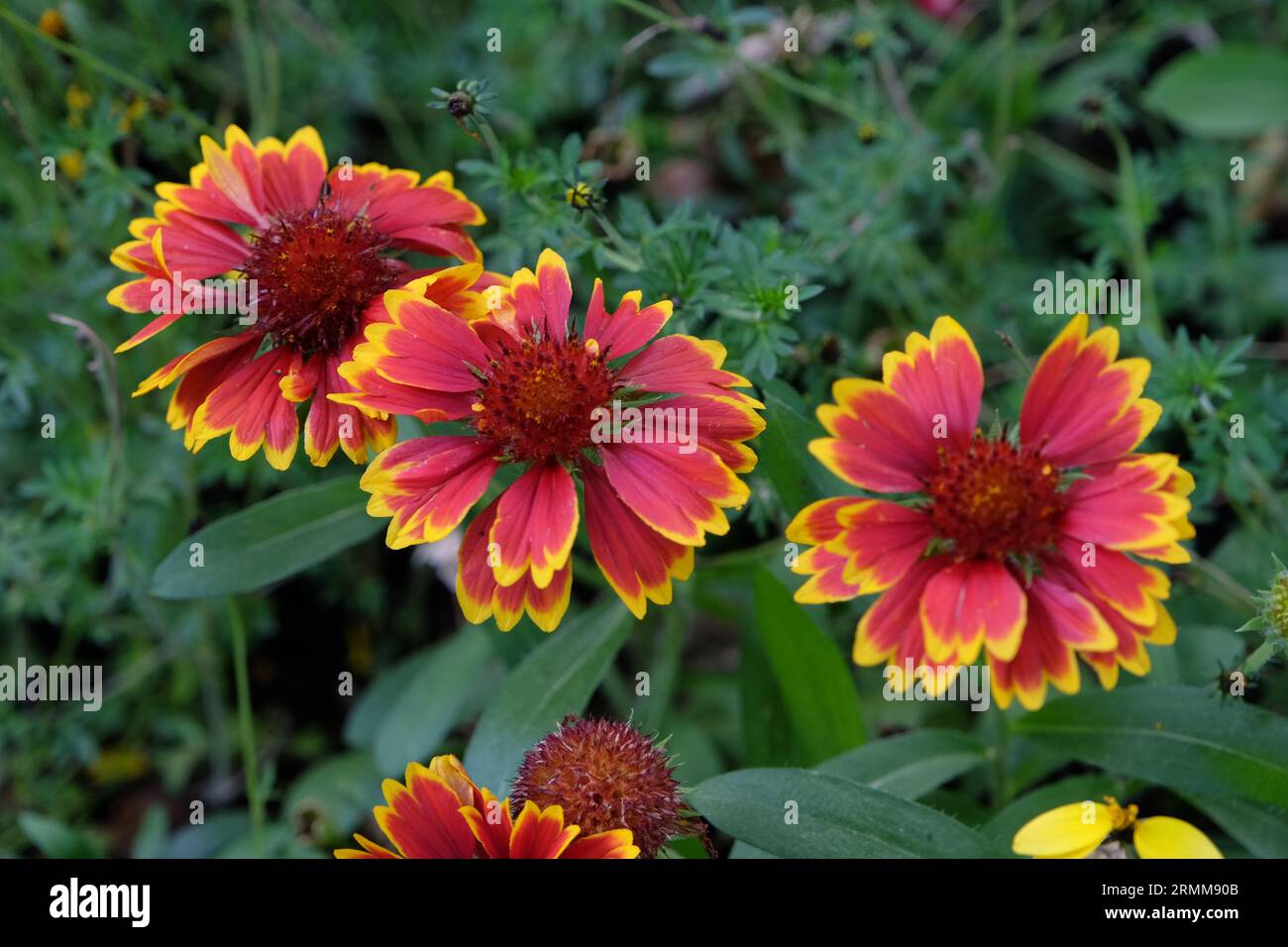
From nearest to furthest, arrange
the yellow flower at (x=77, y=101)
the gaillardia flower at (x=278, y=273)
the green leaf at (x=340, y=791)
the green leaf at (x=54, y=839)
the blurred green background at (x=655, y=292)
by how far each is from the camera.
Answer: the gaillardia flower at (x=278, y=273), the blurred green background at (x=655, y=292), the green leaf at (x=54, y=839), the yellow flower at (x=77, y=101), the green leaf at (x=340, y=791)

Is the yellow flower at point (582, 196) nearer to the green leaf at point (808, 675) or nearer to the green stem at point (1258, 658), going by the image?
the green leaf at point (808, 675)

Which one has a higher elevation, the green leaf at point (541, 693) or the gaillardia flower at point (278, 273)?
the gaillardia flower at point (278, 273)

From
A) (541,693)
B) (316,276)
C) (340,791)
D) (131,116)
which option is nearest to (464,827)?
(541,693)

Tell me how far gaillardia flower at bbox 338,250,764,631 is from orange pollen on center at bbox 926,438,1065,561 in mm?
206

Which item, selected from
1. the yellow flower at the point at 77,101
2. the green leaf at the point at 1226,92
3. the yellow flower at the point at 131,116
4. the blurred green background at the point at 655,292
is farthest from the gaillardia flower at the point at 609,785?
the green leaf at the point at 1226,92

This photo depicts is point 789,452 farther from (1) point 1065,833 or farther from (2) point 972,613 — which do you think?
(1) point 1065,833

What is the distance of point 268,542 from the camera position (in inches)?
61.1

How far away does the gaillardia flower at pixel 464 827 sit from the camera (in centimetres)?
116

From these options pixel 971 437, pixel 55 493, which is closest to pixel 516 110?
pixel 55 493

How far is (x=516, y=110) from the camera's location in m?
2.36

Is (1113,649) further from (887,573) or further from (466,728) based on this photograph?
(466,728)

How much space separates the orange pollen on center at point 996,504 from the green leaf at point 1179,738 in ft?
1.09

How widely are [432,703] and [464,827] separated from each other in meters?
0.63
